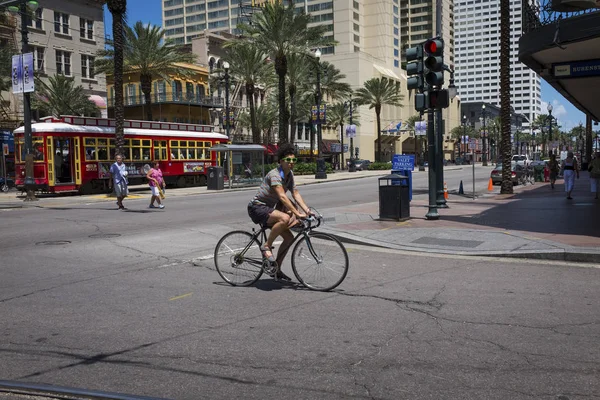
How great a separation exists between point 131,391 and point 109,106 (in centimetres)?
6254

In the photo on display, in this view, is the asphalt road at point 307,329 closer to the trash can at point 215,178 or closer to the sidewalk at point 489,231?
the sidewalk at point 489,231

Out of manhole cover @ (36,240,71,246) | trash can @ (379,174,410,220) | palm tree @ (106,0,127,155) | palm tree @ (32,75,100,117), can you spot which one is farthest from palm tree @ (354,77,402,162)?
manhole cover @ (36,240,71,246)

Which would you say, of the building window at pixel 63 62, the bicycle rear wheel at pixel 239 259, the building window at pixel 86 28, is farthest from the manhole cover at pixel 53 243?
the building window at pixel 86 28

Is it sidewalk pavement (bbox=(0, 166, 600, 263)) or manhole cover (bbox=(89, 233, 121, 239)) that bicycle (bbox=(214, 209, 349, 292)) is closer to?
sidewalk pavement (bbox=(0, 166, 600, 263))

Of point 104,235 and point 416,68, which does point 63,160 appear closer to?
point 104,235

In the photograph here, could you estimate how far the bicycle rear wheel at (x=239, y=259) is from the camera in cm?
732

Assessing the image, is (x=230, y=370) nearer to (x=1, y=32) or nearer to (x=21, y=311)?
(x=21, y=311)

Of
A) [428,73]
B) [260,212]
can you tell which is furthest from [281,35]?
[260,212]

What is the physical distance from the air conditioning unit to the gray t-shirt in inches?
312

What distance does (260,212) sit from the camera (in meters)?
7.00

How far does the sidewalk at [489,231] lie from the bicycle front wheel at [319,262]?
3428mm

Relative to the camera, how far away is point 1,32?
41562 mm

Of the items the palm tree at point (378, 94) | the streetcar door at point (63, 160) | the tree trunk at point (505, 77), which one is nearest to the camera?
the tree trunk at point (505, 77)

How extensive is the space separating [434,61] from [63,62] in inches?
1726
